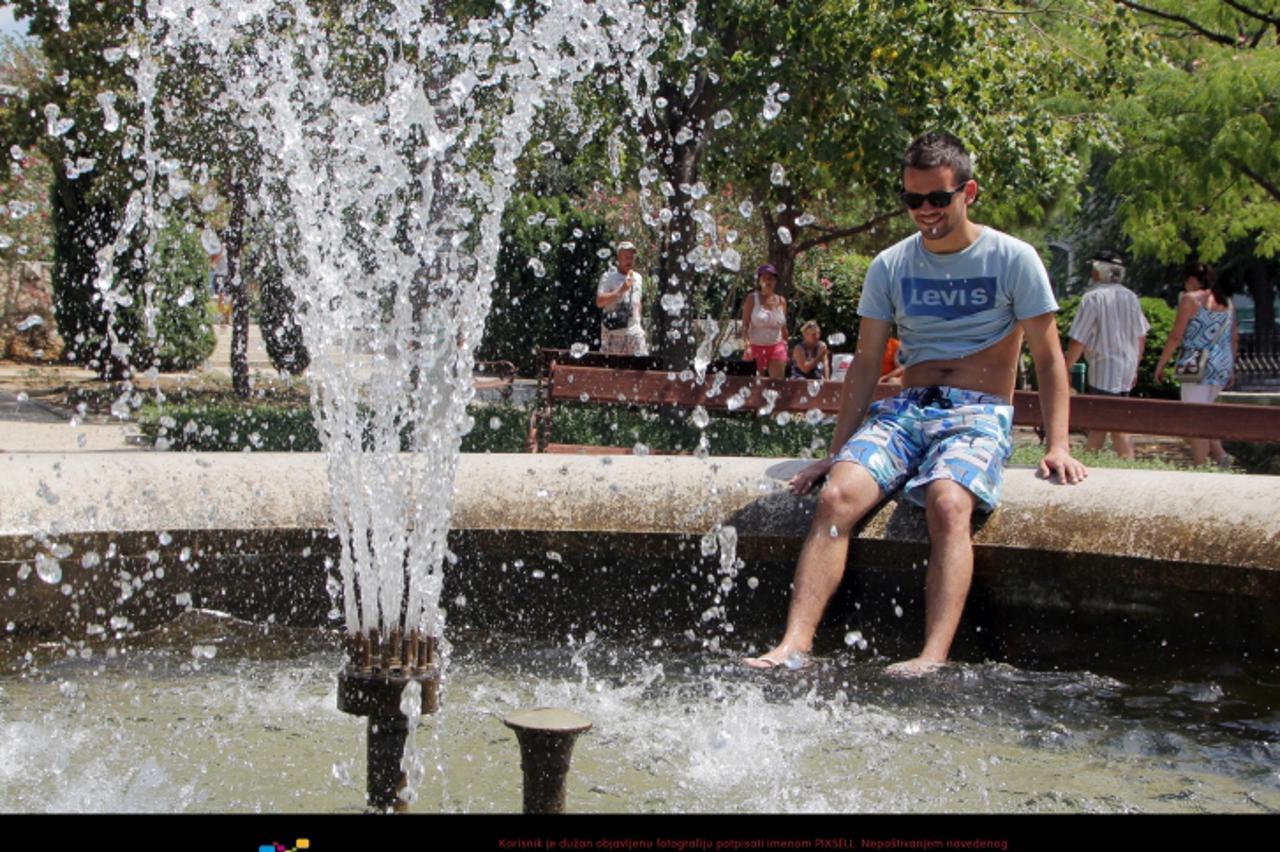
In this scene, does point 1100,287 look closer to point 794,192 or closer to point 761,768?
point 794,192

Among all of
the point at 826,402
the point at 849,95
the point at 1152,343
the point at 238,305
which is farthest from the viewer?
the point at 1152,343

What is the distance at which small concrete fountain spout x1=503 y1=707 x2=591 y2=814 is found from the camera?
7.23ft

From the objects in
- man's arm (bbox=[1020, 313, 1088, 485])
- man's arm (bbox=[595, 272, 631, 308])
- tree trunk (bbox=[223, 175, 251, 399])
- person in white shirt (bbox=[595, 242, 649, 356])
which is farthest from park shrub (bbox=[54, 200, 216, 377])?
man's arm (bbox=[1020, 313, 1088, 485])

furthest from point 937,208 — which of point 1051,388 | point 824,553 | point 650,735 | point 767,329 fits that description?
point 767,329

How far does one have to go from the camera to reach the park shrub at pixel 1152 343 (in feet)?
56.4

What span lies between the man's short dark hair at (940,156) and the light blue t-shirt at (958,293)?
21 cm

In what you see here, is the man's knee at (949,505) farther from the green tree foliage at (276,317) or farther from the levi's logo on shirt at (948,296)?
the green tree foliage at (276,317)

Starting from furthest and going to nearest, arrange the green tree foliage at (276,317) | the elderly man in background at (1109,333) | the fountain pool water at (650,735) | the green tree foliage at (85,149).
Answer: the green tree foliage at (276,317) < the green tree foliage at (85,149) < the elderly man in background at (1109,333) < the fountain pool water at (650,735)

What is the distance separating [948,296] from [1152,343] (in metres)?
16.0

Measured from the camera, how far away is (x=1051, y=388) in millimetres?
3936

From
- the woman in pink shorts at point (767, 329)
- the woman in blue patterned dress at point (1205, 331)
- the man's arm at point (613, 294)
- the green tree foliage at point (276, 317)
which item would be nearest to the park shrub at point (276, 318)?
the green tree foliage at point (276, 317)

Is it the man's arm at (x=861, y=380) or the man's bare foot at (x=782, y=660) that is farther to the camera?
the man's arm at (x=861, y=380)

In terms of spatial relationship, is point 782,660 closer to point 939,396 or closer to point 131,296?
point 939,396

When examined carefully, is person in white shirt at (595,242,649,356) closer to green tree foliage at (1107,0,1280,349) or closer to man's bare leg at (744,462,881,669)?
green tree foliage at (1107,0,1280,349)
